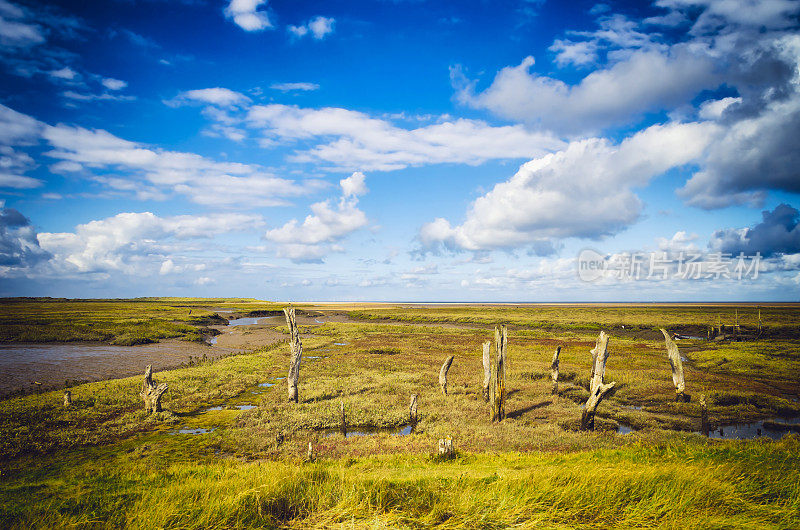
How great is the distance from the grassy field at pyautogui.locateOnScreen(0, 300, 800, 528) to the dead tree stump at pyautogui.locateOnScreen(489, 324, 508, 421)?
690 mm

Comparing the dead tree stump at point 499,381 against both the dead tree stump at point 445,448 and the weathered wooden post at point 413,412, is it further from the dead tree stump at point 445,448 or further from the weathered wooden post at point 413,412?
the dead tree stump at point 445,448

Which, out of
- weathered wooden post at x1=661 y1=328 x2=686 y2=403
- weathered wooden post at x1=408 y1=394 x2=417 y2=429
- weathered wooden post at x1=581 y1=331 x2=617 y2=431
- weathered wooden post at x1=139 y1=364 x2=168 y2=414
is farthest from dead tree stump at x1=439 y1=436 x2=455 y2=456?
weathered wooden post at x1=661 y1=328 x2=686 y2=403

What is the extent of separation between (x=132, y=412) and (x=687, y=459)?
2492cm

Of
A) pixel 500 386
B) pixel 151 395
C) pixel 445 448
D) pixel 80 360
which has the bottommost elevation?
pixel 80 360


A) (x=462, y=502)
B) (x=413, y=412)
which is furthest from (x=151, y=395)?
(x=462, y=502)

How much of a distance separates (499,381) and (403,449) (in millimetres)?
6606

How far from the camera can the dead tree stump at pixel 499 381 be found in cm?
1853

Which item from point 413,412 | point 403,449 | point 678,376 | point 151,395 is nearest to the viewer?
point 403,449

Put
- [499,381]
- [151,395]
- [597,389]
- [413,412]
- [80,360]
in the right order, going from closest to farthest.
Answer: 1. [597,389]
2. [499,381]
3. [413,412]
4. [151,395]
5. [80,360]

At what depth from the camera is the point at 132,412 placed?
19359 mm

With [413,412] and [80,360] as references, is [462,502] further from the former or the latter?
[80,360]

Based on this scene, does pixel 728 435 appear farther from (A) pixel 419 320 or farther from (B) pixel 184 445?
(A) pixel 419 320

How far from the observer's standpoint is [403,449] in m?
14.8

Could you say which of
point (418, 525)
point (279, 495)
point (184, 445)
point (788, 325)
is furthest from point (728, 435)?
point (788, 325)
